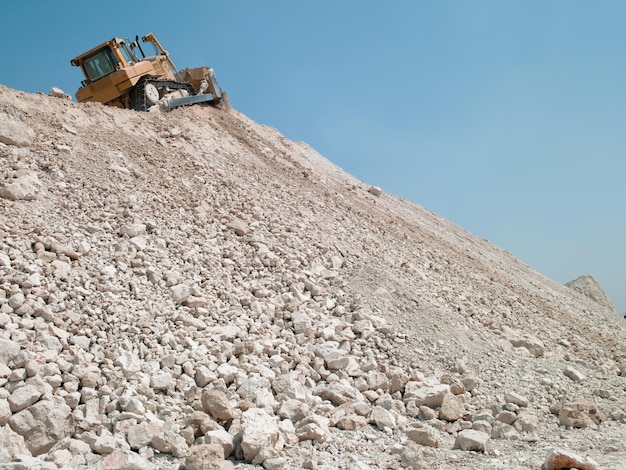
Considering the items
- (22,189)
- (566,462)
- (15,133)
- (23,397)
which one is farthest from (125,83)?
(566,462)

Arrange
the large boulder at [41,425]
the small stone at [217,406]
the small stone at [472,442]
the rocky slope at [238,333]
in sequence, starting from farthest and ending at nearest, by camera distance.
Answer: the small stone at [472,442] → the small stone at [217,406] → the rocky slope at [238,333] → the large boulder at [41,425]

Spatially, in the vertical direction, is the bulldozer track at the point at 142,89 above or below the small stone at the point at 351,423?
above

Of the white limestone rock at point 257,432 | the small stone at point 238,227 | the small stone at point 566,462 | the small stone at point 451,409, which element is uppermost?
the small stone at point 238,227

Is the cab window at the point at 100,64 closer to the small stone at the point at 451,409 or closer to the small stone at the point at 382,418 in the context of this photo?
the small stone at the point at 382,418

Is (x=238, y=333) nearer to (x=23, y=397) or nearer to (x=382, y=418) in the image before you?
(x=382, y=418)

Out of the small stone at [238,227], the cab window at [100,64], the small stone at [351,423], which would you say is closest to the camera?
the small stone at [351,423]

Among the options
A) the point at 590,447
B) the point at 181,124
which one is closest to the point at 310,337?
the point at 590,447

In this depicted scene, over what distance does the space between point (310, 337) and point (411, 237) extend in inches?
203

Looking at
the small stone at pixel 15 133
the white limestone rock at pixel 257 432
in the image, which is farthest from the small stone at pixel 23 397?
the small stone at pixel 15 133

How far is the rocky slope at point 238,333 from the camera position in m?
4.32

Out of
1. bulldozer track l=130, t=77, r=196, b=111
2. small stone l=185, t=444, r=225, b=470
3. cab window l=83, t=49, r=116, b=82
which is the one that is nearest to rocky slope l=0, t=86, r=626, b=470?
small stone l=185, t=444, r=225, b=470

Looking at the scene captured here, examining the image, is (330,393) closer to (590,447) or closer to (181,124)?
(590,447)

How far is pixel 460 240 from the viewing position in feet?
48.1

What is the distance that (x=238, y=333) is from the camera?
18.9 feet
